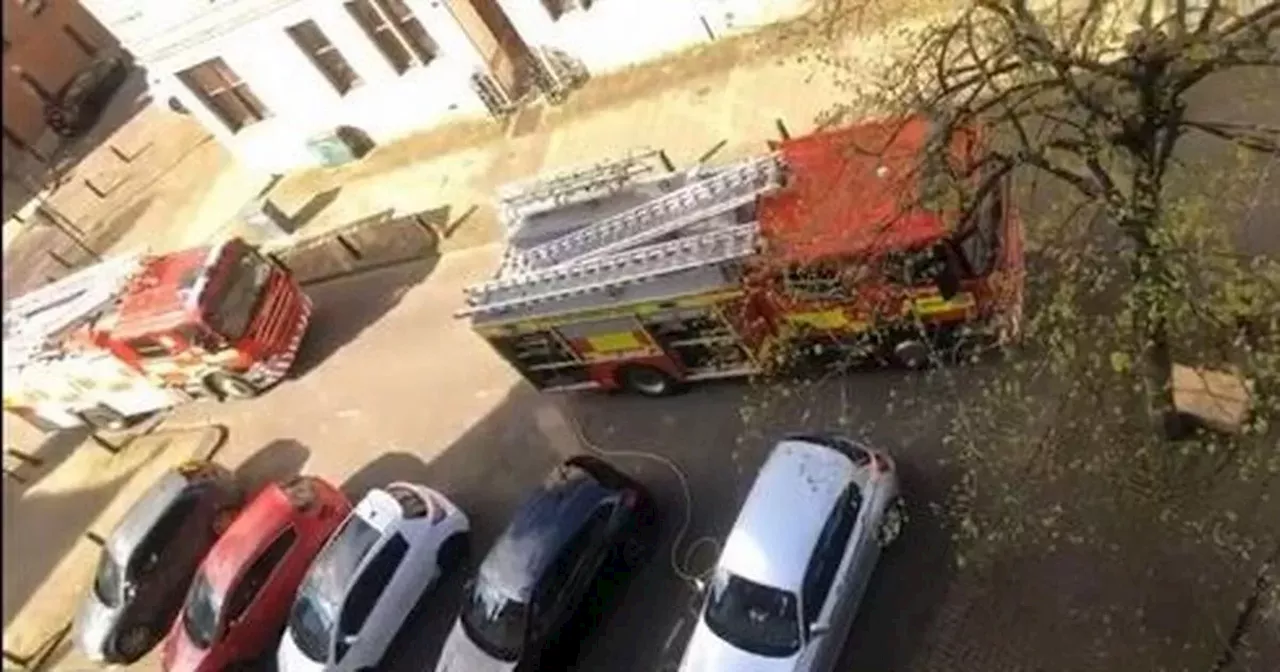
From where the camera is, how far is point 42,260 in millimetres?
30203

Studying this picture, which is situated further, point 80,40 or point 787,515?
point 80,40

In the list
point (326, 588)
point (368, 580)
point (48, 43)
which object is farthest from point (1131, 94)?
point (48, 43)

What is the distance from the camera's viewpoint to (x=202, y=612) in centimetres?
1917

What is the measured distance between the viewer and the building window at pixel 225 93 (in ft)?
85.7

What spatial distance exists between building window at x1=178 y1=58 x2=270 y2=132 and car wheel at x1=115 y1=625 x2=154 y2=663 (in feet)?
34.6

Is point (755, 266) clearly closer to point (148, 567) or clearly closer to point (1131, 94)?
point (1131, 94)

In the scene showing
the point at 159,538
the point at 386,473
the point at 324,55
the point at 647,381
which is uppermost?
the point at 324,55

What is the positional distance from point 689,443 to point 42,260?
17843 mm

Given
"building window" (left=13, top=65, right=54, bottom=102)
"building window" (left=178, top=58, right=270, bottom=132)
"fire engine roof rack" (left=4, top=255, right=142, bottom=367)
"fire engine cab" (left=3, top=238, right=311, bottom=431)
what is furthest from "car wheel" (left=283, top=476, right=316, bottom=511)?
"building window" (left=13, top=65, right=54, bottom=102)

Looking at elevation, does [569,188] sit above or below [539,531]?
above

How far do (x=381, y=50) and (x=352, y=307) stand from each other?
466cm

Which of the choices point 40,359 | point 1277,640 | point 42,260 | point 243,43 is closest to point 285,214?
point 243,43

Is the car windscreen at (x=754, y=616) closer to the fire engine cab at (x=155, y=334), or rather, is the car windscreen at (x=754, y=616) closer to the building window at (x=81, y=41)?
the fire engine cab at (x=155, y=334)

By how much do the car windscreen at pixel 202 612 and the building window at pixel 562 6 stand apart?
422 inches
